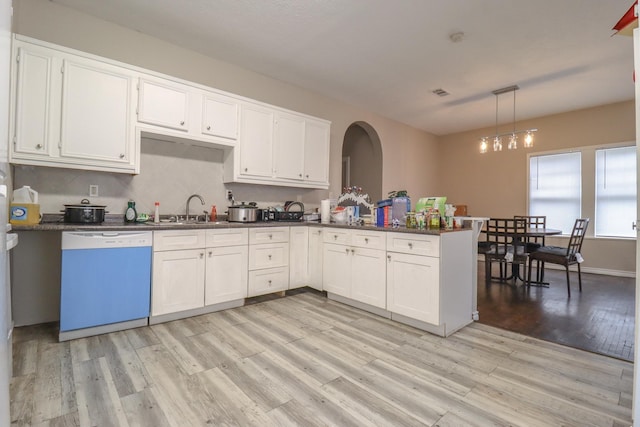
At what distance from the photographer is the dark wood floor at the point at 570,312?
98.2 inches

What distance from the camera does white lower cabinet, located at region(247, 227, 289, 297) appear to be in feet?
10.9

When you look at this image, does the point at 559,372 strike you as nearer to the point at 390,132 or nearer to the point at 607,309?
the point at 607,309

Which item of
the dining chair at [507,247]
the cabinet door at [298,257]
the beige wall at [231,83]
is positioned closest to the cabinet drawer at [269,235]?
the cabinet door at [298,257]

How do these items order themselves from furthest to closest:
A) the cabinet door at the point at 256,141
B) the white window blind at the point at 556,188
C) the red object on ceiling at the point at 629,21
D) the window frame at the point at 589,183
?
1. the white window blind at the point at 556,188
2. the window frame at the point at 589,183
3. the cabinet door at the point at 256,141
4. the red object on ceiling at the point at 629,21

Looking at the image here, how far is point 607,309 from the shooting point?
10.8 feet

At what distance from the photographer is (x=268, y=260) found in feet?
11.4

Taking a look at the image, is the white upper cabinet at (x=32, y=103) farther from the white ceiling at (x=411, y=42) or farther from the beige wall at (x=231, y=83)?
the white ceiling at (x=411, y=42)

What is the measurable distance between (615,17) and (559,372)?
3280mm

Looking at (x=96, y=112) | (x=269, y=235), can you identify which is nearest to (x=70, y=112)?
(x=96, y=112)

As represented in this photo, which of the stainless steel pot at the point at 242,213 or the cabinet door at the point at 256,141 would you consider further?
the cabinet door at the point at 256,141

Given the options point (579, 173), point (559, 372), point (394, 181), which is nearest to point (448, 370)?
point (559, 372)

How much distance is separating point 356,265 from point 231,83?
2829 mm

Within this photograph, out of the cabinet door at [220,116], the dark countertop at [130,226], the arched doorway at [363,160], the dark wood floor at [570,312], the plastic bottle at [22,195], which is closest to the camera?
the dark countertop at [130,226]

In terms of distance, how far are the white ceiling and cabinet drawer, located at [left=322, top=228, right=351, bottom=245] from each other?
215cm
